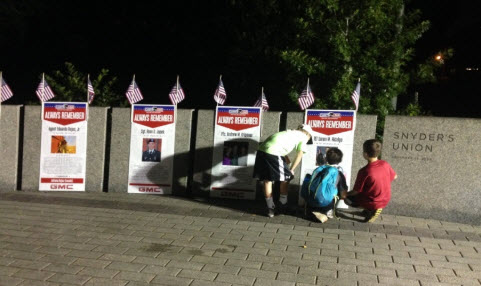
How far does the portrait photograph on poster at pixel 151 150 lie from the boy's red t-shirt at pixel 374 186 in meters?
3.28

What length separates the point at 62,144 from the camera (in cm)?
812

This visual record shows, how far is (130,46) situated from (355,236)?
861 centimetres

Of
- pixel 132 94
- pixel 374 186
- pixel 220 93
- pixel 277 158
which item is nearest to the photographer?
pixel 374 186

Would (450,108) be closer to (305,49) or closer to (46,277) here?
(305,49)

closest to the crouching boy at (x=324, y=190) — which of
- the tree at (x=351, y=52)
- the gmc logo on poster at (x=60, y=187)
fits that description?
the tree at (x=351, y=52)

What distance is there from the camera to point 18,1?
1364 cm

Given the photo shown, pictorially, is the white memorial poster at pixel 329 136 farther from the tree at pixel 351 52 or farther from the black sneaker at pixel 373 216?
the tree at pixel 351 52

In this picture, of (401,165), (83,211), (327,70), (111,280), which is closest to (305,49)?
(327,70)

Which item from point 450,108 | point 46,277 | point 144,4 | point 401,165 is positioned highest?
point 144,4

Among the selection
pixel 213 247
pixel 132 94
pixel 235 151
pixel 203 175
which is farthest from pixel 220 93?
pixel 213 247

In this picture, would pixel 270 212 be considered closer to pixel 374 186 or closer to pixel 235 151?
pixel 235 151

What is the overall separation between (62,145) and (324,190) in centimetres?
441

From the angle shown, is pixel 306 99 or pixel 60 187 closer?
pixel 306 99

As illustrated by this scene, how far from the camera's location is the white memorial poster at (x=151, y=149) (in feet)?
26.5
